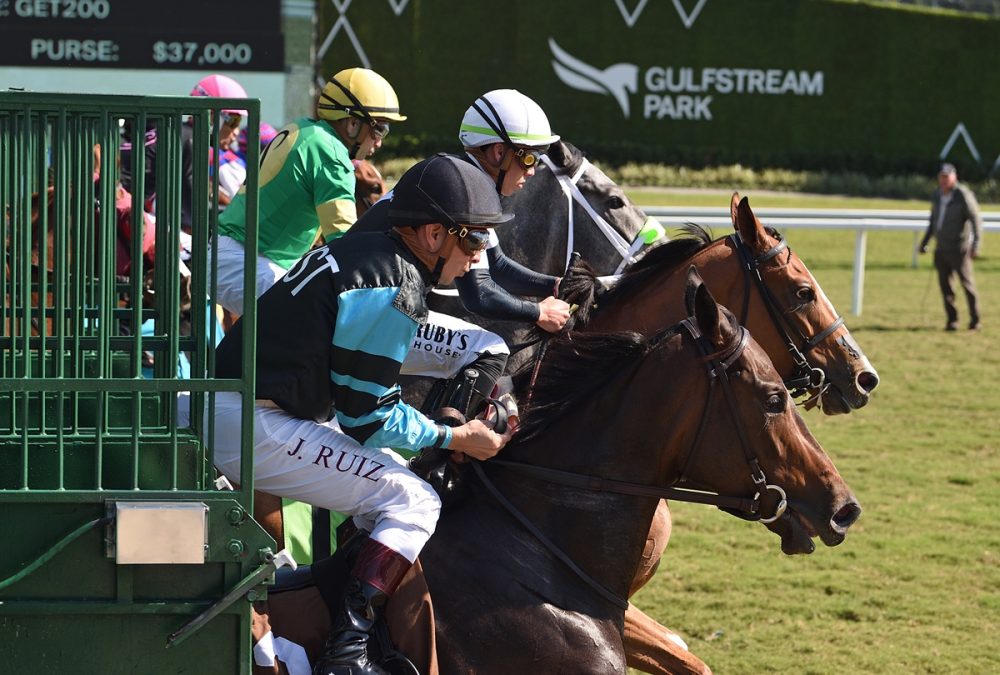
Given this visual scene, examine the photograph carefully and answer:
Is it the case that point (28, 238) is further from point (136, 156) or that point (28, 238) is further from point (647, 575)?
point (647, 575)

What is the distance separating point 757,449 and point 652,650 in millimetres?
927

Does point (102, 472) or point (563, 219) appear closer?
point (102, 472)

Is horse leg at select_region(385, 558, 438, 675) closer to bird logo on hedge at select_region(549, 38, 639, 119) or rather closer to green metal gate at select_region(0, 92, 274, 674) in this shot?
green metal gate at select_region(0, 92, 274, 674)

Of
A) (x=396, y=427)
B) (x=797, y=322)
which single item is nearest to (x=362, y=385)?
(x=396, y=427)

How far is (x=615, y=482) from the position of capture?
3479mm

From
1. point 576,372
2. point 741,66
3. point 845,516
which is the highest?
point 741,66

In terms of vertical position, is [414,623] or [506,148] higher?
[506,148]

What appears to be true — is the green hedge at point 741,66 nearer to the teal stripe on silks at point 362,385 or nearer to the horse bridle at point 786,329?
the horse bridle at point 786,329

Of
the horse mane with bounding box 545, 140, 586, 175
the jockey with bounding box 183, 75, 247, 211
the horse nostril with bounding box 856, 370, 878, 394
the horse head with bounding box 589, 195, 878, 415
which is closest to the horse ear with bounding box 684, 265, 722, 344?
the horse head with bounding box 589, 195, 878, 415

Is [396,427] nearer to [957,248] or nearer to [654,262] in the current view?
[654,262]

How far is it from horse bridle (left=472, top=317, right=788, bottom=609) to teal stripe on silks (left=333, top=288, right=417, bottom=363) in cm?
65

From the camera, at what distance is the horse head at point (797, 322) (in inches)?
189

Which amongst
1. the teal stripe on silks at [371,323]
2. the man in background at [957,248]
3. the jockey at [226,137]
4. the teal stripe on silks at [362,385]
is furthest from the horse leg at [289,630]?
the man in background at [957,248]

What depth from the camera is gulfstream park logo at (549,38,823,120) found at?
28.4 meters
